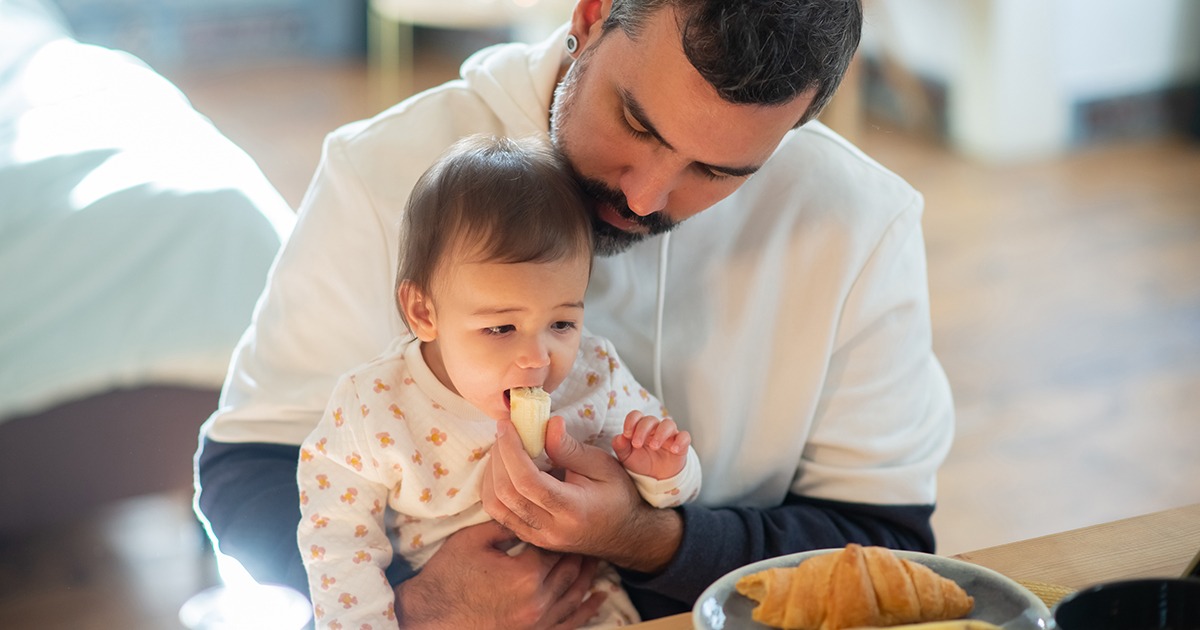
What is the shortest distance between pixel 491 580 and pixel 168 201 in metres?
1.21

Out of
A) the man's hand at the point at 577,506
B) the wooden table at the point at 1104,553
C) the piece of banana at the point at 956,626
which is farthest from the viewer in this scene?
the man's hand at the point at 577,506

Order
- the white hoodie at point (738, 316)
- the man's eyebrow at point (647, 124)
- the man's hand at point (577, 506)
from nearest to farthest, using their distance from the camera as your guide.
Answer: the man's hand at point (577, 506)
the man's eyebrow at point (647, 124)
the white hoodie at point (738, 316)

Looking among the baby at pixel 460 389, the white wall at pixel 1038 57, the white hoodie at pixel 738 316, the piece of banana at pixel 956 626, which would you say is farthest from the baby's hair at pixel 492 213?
the white wall at pixel 1038 57

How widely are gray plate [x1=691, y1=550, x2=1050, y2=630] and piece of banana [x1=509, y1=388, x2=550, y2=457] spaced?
0.30 metres

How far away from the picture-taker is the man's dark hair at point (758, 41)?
45.1 inches

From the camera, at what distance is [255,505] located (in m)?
1.33

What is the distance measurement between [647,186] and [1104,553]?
1.71ft

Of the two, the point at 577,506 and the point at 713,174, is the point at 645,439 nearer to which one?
the point at 577,506

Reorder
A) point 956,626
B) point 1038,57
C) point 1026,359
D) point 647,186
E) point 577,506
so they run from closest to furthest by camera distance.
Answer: point 956,626 → point 577,506 → point 647,186 → point 1026,359 → point 1038,57

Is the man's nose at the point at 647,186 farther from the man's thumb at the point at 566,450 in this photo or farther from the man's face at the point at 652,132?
the man's thumb at the point at 566,450

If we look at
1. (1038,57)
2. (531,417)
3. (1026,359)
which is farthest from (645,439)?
(1038,57)

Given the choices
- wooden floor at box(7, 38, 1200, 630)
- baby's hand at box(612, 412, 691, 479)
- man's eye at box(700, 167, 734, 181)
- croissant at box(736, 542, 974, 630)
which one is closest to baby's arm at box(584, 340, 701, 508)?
baby's hand at box(612, 412, 691, 479)

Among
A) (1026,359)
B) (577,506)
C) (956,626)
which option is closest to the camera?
(956,626)

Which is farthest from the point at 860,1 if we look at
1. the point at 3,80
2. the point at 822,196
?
the point at 3,80
